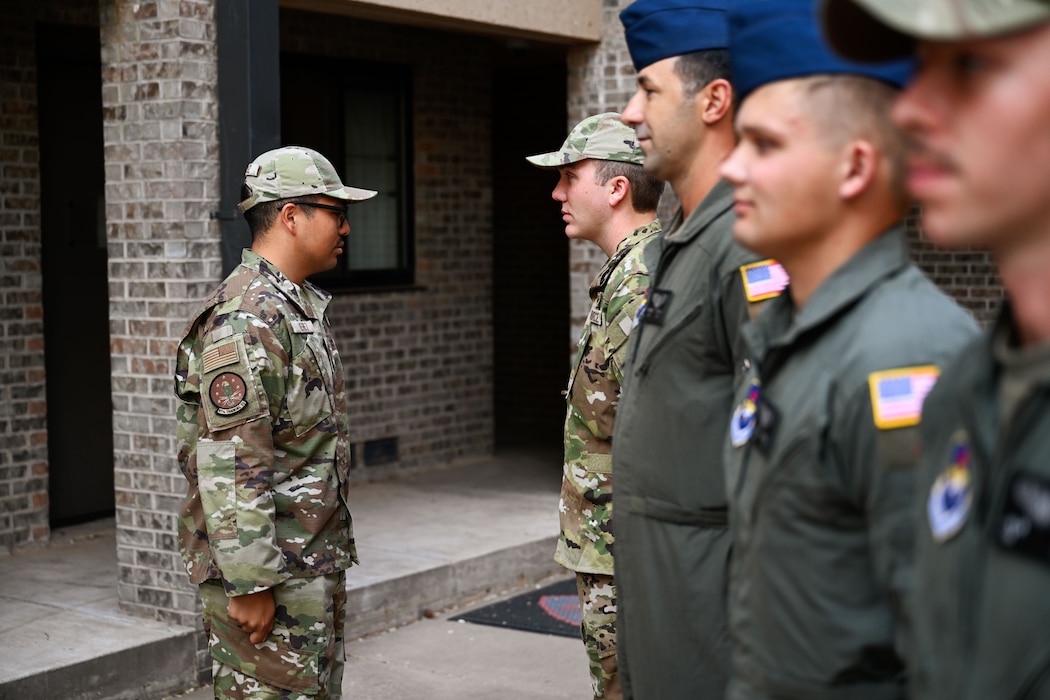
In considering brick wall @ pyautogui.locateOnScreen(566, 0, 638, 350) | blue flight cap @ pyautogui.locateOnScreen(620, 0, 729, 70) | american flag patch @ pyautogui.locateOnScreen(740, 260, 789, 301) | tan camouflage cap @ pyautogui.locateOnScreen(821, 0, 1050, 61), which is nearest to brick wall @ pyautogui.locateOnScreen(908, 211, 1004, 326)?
brick wall @ pyautogui.locateOnScreen(566, 0, 638, 350)

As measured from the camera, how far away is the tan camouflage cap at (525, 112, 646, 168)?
4.02 meters

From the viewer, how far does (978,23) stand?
122 centimetres

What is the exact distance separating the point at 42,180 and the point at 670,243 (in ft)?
17.4

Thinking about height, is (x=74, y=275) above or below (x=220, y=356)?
above

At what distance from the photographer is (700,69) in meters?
2.82

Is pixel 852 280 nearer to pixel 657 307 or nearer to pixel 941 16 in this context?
pixel 941 16

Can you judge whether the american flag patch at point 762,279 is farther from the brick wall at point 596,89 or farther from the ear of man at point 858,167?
the brick wall at point 596,89

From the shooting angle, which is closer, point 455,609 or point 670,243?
point 670,243

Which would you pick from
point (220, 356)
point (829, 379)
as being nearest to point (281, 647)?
point (220, 356)

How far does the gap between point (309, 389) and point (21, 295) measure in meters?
3.79

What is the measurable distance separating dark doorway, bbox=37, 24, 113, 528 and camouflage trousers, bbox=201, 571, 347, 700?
12.6ft

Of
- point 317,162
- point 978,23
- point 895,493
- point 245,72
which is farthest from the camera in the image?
point 245,72

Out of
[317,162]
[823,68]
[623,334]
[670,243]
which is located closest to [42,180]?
[317,162]

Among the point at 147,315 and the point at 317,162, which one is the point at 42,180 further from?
the point at 317,162
